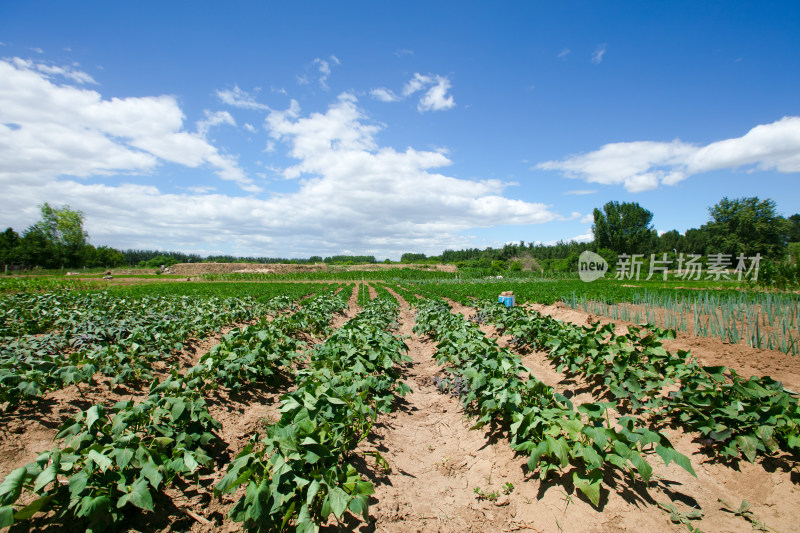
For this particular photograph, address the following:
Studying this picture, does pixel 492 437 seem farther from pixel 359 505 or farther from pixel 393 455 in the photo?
pixel 359 505

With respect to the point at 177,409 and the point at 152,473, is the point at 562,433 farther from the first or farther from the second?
the point at 177,409

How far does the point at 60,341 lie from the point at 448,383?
6.48 m

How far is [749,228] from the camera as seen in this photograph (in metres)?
51.3

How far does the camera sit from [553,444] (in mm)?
2848

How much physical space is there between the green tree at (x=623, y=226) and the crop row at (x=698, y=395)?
2710 inches

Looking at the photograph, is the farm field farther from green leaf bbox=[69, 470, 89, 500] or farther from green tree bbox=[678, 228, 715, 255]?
green tree bbox=[678, 228, 715, 255]

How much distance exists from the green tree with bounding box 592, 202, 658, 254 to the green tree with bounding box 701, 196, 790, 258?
33.0ft

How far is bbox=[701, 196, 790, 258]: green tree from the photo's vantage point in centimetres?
4950

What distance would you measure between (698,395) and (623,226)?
71295 millimetres

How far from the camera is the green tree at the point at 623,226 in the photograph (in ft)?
205

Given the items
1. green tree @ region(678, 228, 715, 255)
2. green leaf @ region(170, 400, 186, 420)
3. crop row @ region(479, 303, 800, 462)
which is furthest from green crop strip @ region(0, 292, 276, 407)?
green tree @ region(678, 228, 715, 255)

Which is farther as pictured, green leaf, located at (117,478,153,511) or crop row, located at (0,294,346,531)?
green leaf, located at (117,478,153,511)

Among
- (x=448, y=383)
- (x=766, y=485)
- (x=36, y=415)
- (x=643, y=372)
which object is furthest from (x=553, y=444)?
(x=36, y=415)

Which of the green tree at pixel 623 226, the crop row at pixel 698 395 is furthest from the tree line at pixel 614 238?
the crop row at pixel 698 395
